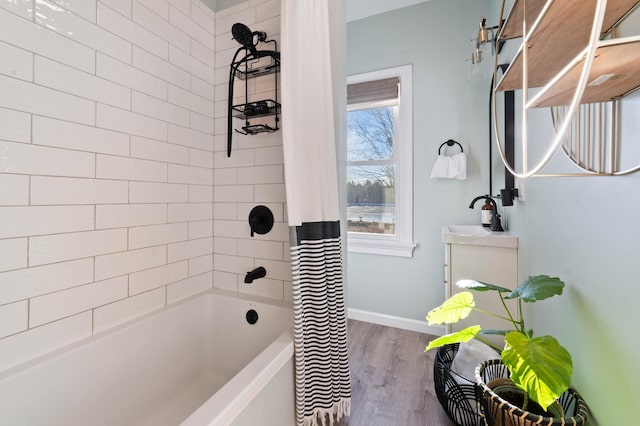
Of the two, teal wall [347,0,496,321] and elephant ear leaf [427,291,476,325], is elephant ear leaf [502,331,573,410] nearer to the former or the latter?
elephant ear leaf [427,291,476,325]

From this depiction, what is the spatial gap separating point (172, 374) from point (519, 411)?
1497 mm

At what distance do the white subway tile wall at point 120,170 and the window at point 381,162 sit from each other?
49.3 inches

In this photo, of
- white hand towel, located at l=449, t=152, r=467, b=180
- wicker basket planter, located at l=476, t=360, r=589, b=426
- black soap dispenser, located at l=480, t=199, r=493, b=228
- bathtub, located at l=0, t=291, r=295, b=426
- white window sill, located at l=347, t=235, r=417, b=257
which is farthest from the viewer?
white window sill, located at l=347, t=235, r=417, b=257

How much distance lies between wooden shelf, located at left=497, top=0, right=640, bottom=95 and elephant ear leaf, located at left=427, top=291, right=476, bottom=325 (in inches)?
28.8

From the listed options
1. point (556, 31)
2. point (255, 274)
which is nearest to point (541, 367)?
point (556, 31)

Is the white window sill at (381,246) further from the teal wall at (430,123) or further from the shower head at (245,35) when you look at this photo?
the shower head at (245,35)

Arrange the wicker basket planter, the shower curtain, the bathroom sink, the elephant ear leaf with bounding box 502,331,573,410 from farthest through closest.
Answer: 1. the bathroom sink
2. the shower curtain
3. the wicker basket planter
4. the elephant ear leaf with bounding box 502,331,573,410

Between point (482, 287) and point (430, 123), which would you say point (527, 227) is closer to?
point (482, 287)

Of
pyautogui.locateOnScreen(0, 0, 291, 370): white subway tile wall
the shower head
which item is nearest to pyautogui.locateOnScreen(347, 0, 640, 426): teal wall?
pyautogui.locateOnScreen(0, 0, 291, 370): white subway tile wall

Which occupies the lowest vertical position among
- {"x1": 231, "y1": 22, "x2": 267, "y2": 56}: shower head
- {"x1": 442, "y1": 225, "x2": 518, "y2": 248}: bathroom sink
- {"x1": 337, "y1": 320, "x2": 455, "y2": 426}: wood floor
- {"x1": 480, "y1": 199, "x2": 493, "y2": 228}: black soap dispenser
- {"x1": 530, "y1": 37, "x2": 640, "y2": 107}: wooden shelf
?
{"x1": 337, "y1": 320, "x2": 455, "y2": 426}: wood floor

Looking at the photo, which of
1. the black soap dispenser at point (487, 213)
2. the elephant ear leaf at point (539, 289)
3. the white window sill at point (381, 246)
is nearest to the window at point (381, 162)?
the white window sill at point (381, 246)

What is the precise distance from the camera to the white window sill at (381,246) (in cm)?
236

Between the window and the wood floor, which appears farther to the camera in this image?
the window

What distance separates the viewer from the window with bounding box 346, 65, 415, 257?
7.76 feet
